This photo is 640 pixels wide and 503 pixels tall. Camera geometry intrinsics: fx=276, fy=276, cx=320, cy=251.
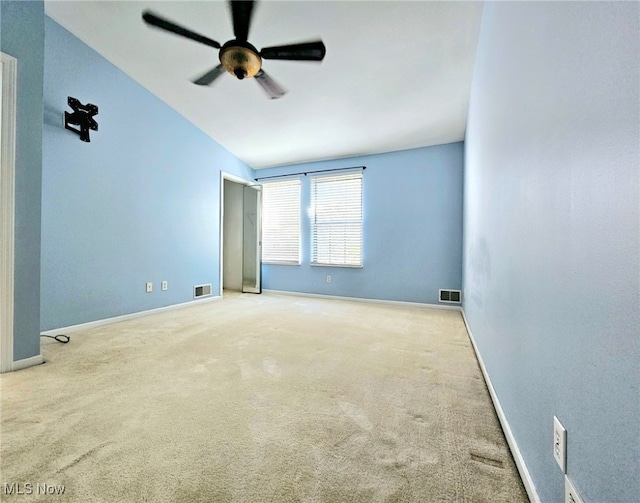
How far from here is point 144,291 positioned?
3.65m

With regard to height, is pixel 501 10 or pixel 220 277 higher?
pixel 501 10

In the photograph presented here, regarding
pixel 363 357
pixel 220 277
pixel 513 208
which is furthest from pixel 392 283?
pixel 513 208

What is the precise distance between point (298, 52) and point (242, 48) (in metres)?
0.42

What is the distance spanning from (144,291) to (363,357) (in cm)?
302

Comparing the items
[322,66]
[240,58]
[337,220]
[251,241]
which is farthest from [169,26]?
[251,241]

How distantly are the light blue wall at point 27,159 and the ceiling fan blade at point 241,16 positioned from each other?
154cm

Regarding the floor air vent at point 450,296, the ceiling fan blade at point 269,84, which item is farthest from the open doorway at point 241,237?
the floor air vent at point 450,296

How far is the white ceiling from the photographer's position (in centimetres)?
227

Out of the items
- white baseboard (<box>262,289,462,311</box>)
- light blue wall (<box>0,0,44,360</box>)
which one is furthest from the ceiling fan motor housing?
white baseboard (<box>262,289,462,311</box>)

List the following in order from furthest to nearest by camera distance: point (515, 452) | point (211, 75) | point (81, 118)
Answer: point (81, 118) → point (211, 75) → point (515, 452)

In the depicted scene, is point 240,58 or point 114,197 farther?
point 114,197

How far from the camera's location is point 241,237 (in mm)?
6133

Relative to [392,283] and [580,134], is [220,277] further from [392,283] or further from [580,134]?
[580,134]

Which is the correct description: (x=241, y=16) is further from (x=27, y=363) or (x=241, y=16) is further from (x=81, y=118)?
(x=27, y=363)
